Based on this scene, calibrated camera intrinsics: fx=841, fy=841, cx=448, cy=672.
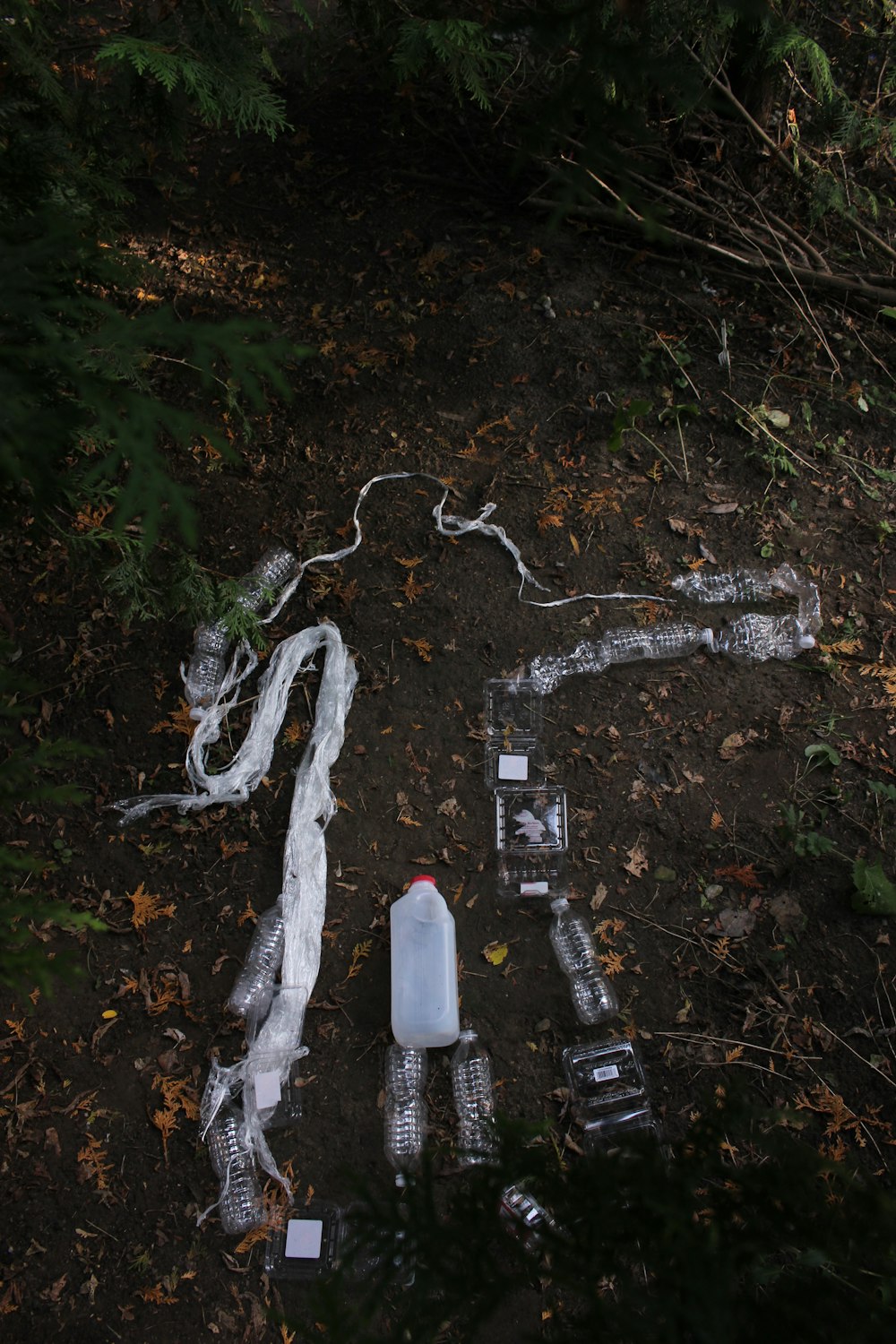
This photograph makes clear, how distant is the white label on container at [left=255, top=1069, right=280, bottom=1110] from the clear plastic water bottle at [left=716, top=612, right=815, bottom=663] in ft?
8.26

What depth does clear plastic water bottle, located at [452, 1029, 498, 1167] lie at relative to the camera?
9.84ft

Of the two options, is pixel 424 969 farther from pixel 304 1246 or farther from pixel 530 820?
pixel 304 1246

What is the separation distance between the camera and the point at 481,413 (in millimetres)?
4188

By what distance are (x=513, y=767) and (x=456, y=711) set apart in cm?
35

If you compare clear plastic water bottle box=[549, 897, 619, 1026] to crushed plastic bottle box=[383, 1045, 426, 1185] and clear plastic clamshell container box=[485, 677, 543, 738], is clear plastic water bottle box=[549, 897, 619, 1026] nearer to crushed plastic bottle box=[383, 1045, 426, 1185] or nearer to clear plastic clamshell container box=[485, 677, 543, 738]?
crushed plastic bottle box=[383, 1045, 426, 1185]

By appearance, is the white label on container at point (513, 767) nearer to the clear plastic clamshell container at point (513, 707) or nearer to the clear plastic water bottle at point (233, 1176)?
the clear plastic clamshell container at point (513, 707)

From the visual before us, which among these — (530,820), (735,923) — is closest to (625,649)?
(530,820)

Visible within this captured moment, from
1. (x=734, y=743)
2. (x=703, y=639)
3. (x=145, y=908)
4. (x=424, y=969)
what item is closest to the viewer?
(x=424, y=969)

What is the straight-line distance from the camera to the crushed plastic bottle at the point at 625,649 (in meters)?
3.70

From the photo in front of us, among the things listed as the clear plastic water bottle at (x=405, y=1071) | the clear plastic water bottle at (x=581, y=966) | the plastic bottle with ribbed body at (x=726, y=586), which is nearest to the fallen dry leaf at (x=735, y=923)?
the clear plastic water bottle at (x=581, y=966)

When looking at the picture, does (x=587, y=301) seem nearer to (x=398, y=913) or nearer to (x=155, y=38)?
(x=155, y=38)

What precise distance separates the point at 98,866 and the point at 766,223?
4.60m

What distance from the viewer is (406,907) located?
3.25 metres

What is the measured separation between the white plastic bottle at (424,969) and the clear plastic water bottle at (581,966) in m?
0.41
